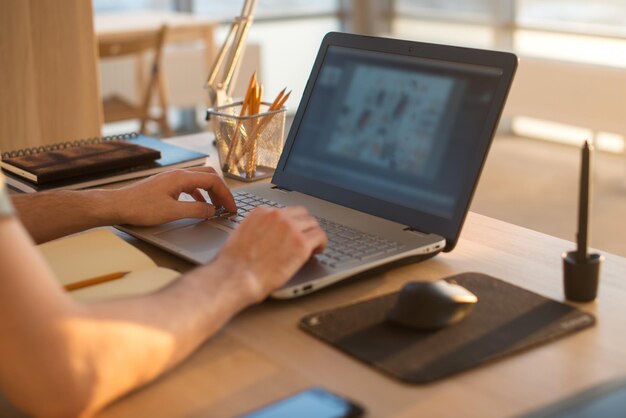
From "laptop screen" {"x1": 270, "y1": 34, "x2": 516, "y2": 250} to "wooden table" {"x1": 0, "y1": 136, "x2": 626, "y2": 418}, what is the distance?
173mm

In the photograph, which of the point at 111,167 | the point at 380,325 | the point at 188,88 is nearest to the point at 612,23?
the point at 188,88

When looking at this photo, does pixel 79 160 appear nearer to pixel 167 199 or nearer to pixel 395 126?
pixel 167 199

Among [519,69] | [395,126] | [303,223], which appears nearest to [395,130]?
[395,126]

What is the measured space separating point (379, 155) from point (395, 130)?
0.05 m

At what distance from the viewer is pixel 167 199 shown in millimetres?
1267

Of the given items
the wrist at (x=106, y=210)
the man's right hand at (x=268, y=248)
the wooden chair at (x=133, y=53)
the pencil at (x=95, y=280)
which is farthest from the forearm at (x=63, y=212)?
the wooden chair at (x=133, y=53)

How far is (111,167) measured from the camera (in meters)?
1.58

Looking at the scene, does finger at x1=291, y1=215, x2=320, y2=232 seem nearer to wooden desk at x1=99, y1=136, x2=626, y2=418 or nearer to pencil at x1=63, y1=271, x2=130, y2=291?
wooden desk at x1=99, y1=136, x2=626, y2=418

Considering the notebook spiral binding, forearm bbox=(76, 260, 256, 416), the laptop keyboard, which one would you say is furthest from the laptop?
the notebook spiral binding

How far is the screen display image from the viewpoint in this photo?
45.1 inches

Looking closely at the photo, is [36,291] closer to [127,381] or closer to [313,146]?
[127,381]

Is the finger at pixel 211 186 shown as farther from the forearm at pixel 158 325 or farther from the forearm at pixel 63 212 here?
the forearm at pixel 158 325

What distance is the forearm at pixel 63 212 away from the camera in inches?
49.4

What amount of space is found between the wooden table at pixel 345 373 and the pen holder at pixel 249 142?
1.90 feet
